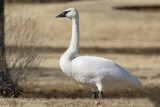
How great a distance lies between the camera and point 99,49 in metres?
24.9

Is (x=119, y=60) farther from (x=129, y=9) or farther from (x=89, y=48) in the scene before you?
(x=129, y=9)

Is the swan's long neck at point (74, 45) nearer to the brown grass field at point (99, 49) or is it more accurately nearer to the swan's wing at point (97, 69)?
the swan's wing at point (97, 69)

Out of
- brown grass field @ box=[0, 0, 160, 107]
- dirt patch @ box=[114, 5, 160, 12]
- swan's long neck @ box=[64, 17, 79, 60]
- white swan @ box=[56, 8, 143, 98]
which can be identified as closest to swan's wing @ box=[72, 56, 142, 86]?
white swan @ box=[56, 8, 143, 98]

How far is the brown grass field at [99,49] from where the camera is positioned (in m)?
8.31

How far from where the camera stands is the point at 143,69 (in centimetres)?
1803

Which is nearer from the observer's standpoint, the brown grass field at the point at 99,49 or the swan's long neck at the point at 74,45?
the brown grass field at the point at 99,49

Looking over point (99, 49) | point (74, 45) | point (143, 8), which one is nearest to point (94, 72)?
point (74, 45)

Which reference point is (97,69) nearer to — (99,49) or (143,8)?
(99,49)

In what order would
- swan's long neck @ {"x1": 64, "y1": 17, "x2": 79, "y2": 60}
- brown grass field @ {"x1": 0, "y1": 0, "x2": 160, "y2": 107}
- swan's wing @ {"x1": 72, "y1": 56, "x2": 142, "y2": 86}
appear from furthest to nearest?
swan's long neck @ {"x1": 64, "y1": 17, "x2": 79, "y2": 60} < swan's wing @ {"x1": 72, "y1": 56, "x2": 142, "y2": 86} < brown grass field @ {"x1": 0, "y1": 0, "x2": 160, "y2": 107}

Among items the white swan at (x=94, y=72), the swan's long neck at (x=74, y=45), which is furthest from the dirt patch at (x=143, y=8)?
the white swan at (x=94, y=72)

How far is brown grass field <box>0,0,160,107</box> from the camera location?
327 inches

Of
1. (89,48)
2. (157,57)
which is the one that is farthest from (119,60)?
(89,48)

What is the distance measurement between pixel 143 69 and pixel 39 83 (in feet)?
15.8

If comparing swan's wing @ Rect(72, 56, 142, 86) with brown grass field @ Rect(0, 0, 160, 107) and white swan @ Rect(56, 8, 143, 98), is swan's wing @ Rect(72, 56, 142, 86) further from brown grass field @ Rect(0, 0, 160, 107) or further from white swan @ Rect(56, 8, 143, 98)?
brown grass field @ Rect(0, 0, 160, 107)
